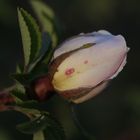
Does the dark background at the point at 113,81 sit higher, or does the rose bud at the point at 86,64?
the rose bud at the point at 86,64

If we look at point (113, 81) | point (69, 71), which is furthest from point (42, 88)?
point (113, 81)

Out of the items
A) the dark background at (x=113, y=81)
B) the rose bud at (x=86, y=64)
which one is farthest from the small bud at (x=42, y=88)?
the dark background at (x=113, y=81)

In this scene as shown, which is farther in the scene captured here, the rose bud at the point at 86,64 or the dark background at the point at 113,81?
the dark background at the point at 113,81

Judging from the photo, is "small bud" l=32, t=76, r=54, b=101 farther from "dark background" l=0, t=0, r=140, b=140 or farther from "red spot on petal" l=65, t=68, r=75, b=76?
"dark background" l=0, t=0, r=140, b=140

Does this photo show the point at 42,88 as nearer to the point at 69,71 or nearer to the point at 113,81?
the point at 69,71

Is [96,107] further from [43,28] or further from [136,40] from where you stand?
[43,28]

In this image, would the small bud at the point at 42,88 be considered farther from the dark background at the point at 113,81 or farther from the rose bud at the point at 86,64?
the dark background at the point at 113,81

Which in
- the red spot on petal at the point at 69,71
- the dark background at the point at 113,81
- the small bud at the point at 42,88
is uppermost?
the red spot on petal at the point at 69,71

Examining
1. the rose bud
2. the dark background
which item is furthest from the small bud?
the dark background
